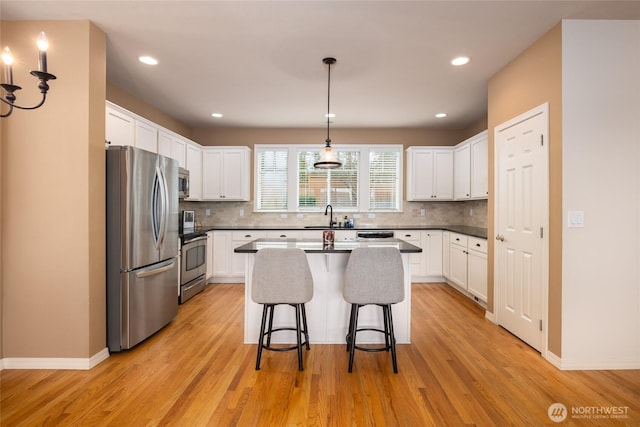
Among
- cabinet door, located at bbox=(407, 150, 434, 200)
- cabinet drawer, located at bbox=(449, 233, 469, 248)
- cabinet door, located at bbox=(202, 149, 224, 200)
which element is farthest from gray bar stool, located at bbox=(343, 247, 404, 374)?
cabinet door, located at bbox=(202, 149, 224, 200)

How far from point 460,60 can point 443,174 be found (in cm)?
277

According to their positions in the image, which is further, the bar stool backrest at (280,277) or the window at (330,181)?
A: the window at (330,181)

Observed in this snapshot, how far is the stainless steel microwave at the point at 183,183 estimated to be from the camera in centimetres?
464

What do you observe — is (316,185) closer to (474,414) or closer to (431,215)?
(431,215)

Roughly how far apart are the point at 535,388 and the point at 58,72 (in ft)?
14.1

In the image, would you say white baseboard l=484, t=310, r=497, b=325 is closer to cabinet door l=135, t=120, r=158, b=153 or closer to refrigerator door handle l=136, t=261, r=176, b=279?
refrigerator door handle l=136, t=261, r=176, b=279

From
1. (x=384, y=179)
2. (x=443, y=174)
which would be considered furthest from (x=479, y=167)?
(x=384, y=179)

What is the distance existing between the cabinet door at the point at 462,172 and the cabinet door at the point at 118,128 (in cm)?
466

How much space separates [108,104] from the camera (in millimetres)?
3168

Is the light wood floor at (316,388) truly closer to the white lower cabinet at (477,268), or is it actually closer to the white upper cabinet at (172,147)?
the white lower cabinet at (477,268)

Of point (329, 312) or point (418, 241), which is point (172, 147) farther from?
point (418, 241)

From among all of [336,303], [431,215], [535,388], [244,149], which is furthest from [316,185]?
[535,388]

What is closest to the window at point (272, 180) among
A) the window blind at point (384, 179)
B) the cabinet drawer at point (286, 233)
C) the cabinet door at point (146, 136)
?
the cabinet drawer at point (286, 233)

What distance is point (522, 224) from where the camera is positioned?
3.10m
